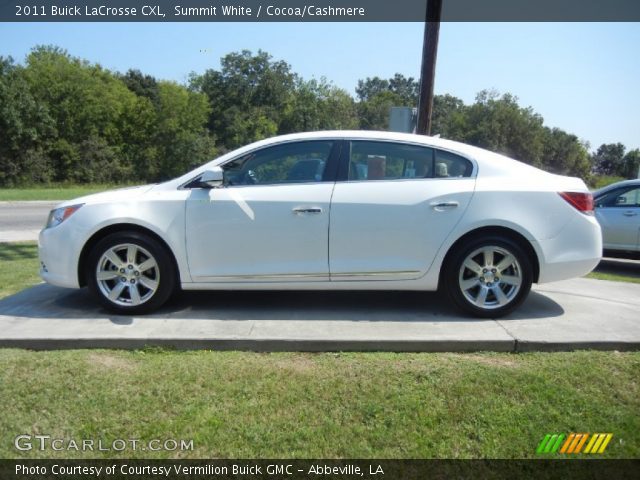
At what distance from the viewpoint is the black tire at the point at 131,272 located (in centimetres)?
420

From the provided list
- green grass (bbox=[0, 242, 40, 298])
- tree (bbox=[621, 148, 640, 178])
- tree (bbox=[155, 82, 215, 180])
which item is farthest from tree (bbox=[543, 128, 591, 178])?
green grass (bbox=[0, 242, 40, 298])

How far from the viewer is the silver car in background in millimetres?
8148

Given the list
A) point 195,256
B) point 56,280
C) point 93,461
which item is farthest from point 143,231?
point 93,461

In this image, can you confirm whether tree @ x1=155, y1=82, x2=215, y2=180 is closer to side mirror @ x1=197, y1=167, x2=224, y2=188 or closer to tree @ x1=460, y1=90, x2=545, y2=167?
→ tree @ x1=460, y1=90, x2=545, y2=167

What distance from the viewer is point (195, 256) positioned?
13.8 ft

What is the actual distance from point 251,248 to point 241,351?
3.16 ft

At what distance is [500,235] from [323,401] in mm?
2238

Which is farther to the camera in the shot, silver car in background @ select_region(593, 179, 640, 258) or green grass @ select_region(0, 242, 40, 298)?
silver car in background @ select_region(593, 179, 640, 258)

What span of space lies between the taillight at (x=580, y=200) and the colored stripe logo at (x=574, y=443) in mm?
2158

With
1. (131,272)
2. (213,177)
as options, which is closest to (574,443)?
(213,177)

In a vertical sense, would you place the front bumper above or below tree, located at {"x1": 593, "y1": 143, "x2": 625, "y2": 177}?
below

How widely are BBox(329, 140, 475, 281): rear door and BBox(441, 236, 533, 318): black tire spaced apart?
0.24 m

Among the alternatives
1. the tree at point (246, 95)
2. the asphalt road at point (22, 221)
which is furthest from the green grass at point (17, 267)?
the tree at point (246, 95)

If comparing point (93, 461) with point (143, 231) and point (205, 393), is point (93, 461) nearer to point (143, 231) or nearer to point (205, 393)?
point (205, 393)
